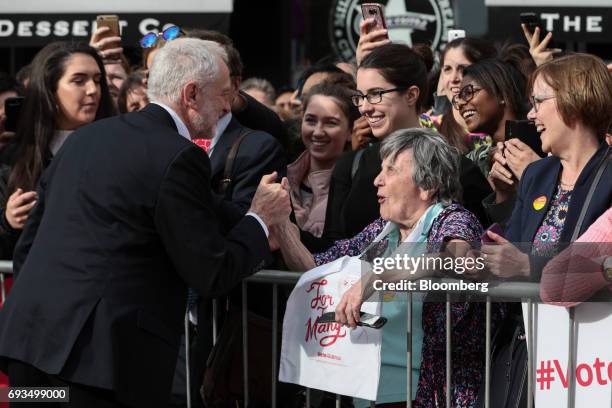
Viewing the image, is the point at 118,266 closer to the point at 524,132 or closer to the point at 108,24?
the point at 524,132

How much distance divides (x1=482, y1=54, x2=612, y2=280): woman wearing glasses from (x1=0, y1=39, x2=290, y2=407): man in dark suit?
1.08 metres

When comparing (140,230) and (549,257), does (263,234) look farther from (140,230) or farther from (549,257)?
(549,257)

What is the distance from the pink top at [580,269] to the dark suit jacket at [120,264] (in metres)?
1.17

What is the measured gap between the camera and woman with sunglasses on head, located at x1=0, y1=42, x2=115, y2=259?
5.87 metres

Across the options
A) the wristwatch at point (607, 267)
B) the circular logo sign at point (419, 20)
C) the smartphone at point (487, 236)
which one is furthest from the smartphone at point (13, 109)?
the circular logo sign at point (419, 20)

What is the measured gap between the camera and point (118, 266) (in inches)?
167

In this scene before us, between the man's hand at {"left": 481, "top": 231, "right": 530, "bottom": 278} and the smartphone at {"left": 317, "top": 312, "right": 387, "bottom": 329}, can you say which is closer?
the man's hand at {"left": 481, "top": 231, "right": 530, "bottom": 278}

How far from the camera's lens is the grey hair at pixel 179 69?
14.9ft

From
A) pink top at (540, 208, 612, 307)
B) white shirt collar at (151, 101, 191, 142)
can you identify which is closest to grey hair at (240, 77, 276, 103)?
white shirt collar at (151, 101, 191, 142)

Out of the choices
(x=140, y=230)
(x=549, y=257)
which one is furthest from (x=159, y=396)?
(x=549, y=257)

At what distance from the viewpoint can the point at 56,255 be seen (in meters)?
4.32

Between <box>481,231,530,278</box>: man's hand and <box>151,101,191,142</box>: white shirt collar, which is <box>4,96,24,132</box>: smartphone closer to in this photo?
<box>151,101,191,142</box>: white shirt collar

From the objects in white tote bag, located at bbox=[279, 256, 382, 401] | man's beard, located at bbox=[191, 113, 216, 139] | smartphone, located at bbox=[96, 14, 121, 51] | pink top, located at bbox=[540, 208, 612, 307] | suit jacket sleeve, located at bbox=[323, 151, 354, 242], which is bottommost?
white tote bag, located at bbox=[279, 256, 382, 401]

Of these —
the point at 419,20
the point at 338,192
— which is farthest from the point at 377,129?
the point at 419,20
